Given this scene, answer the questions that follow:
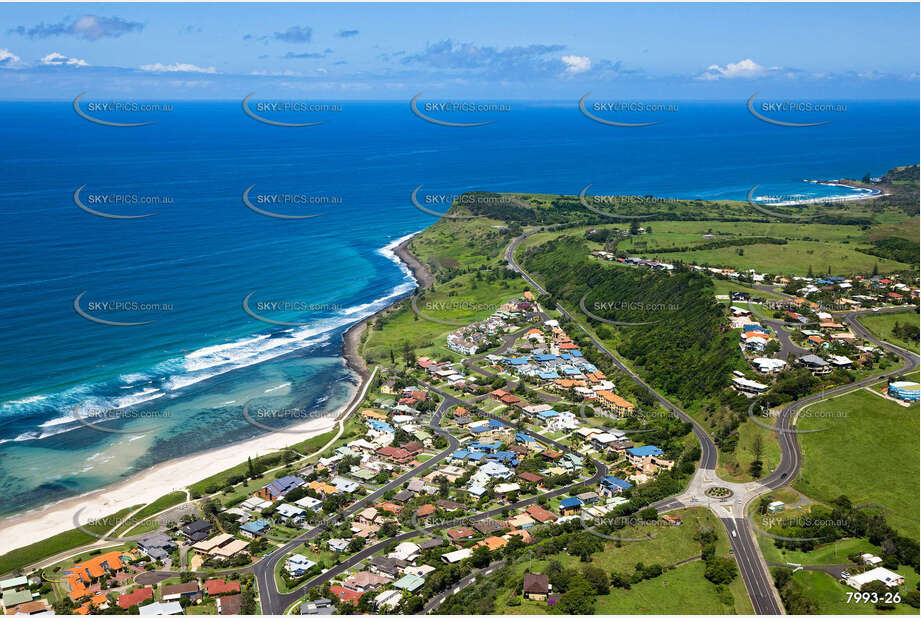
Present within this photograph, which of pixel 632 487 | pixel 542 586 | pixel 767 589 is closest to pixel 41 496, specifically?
pixel 542 586

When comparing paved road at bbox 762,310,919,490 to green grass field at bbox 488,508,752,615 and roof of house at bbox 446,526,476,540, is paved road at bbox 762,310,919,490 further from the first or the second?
roof of house at bbox 446,526,476,540

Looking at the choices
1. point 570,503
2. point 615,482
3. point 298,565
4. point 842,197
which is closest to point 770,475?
point 615,482

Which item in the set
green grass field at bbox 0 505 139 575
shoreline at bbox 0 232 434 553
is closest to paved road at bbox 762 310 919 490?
shoreline at bbox 0 232 434 553

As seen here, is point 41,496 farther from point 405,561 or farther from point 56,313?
point 56,313

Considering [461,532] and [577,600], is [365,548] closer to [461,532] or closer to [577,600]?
[461,532]

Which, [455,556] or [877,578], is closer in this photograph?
[877,578]
